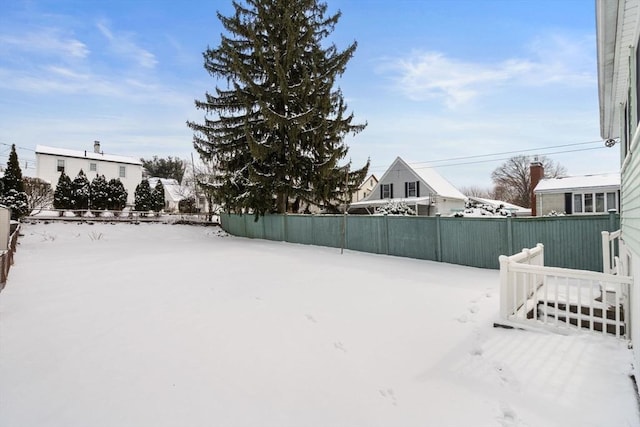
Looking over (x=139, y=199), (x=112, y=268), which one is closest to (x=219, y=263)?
(x=112, y=268)

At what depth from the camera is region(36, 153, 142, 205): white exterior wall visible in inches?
1205

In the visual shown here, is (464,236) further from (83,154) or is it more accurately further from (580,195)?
(83,154)

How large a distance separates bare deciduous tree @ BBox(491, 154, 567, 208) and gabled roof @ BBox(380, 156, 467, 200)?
68.1 ft

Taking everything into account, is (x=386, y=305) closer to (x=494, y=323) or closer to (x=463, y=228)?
(x=494, y=323)

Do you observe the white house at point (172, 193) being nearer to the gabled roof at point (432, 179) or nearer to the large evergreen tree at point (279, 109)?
Result: the large evergreen tree at point (279, 109)

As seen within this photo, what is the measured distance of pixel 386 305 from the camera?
5.51 m

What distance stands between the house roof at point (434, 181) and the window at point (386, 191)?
1.78 meters

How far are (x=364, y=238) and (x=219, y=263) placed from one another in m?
5.01

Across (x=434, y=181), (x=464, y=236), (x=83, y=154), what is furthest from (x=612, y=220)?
(x=83, y=154)

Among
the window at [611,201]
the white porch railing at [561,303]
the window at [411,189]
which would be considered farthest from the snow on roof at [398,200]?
the white porch railing at [561,303]

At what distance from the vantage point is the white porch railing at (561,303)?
3913 mm

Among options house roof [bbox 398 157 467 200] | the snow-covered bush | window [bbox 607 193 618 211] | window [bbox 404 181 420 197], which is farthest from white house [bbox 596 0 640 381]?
the snow-covered bush

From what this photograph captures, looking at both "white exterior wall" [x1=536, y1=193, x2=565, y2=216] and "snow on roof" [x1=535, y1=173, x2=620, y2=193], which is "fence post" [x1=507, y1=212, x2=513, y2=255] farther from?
"snow on roof" [x1=535, y1=173, x2=620, y2=193]

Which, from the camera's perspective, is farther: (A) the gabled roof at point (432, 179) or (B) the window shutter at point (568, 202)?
(A) the gabled roof at point (432, 179)
